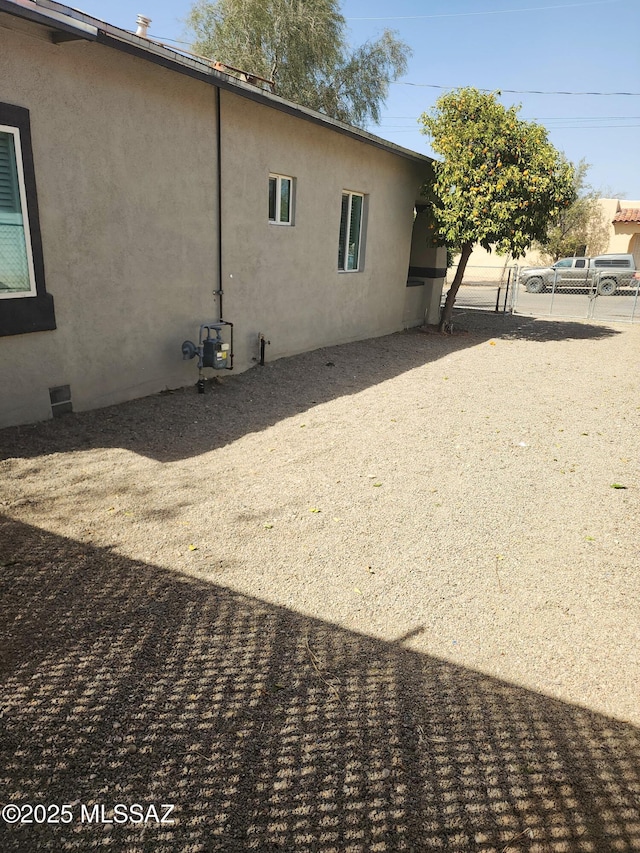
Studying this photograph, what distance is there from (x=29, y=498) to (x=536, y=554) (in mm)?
3961

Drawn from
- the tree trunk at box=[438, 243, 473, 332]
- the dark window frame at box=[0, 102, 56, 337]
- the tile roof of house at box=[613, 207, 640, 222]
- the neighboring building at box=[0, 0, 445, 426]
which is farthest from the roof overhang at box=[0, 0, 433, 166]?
the tile roof of house at box=[613, 207, 640, 222]

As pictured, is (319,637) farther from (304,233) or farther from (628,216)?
(628,216)

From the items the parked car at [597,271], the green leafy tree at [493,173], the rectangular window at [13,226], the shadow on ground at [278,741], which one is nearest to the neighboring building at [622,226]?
Answer: the parked car at [597,271]

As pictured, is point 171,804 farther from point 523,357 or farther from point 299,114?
point 523,357

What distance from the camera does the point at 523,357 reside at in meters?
12.0

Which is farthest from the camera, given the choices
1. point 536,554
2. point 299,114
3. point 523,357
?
point 523,357

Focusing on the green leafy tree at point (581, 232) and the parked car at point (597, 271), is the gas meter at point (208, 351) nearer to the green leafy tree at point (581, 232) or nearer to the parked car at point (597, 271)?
the parked car at point (597, 271)

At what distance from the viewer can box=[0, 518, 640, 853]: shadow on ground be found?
216 cm

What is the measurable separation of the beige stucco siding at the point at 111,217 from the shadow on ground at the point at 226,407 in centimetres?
35

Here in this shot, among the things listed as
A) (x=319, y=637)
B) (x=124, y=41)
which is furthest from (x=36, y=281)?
(x=319, y=637)

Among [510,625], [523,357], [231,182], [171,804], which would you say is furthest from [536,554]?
[523,357]

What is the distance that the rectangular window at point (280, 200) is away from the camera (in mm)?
9539

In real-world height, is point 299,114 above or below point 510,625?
above

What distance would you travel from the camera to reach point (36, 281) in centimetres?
584
